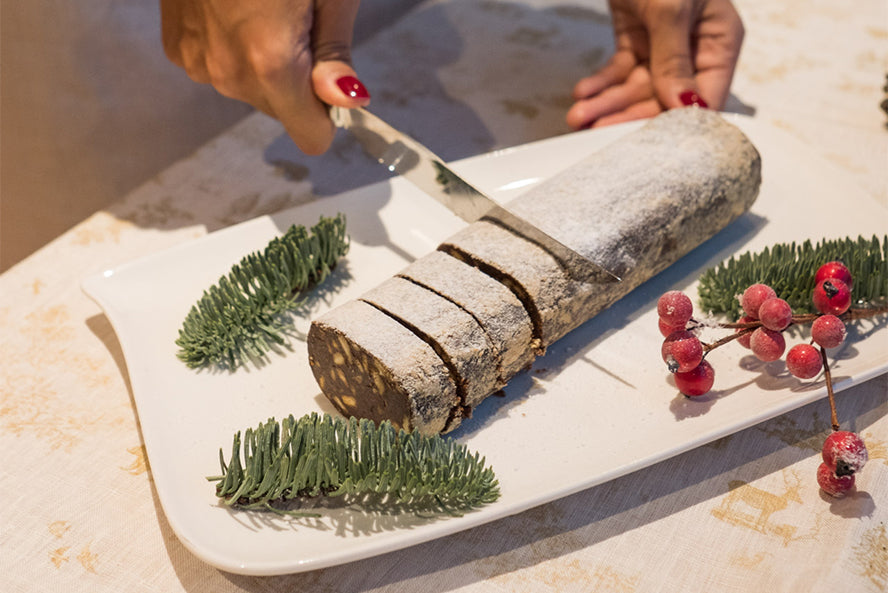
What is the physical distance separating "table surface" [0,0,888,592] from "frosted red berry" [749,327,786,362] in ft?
0.38

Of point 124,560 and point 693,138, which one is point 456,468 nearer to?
point 124,560

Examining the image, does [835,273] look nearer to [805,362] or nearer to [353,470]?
[805,362]

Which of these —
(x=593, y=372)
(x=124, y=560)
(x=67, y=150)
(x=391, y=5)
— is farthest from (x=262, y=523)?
(x=391, y=5)

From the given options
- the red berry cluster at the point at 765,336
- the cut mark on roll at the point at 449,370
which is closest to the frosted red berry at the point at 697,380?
the red berry cluster at the point at 765,336

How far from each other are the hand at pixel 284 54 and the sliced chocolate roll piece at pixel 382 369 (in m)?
0.47

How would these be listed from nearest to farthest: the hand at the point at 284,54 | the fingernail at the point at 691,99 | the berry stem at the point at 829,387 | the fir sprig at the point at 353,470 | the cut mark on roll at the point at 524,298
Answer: the fir sprig at the point at 353,470
the berry stem at the point at 829,387
the cut mark on roll at the point at 524,298
the hand at the point at 284,54
the fingernail at the point at 691,99

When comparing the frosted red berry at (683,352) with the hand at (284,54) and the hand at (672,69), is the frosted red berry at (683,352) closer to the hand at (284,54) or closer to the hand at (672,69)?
the hand at (284,54)

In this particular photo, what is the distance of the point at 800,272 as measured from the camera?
1201mm

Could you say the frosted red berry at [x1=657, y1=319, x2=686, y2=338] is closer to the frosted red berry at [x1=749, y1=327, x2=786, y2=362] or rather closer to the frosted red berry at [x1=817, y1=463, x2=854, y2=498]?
the frosted red berry at [x1=749, y1=327, x2=786, y2=362]

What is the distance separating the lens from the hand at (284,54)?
1342 mm

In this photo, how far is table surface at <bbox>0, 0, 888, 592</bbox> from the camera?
3.20 ft

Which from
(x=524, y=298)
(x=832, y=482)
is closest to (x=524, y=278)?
(x=524, y=298)

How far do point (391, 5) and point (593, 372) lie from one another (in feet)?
4.93

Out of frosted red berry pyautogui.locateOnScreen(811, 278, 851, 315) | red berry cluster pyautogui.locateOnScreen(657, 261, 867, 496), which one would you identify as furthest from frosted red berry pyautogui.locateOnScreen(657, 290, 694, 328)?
frosted red berry pyautogui.locateOnScreen(811, 278, 851, 315)
